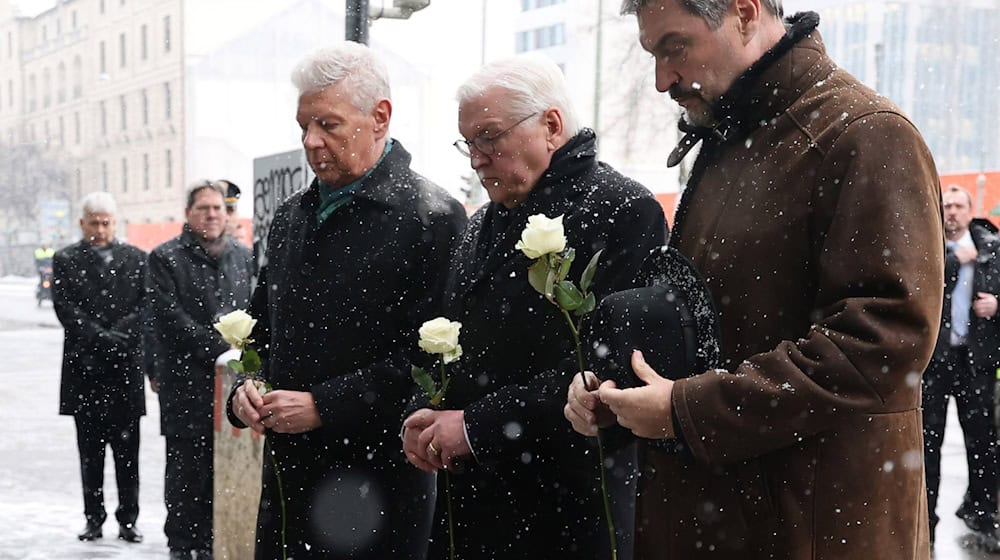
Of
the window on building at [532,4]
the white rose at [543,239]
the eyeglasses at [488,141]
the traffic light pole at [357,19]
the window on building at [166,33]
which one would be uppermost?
the window on building at [532,4]

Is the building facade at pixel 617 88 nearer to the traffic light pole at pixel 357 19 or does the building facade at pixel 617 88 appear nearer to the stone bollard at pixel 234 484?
the traffic light pole at pixel 357 19

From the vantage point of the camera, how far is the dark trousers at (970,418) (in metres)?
7.22

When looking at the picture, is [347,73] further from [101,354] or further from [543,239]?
[101,354]

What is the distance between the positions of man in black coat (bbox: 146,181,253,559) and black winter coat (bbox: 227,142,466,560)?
10.5ft

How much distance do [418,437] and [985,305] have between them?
204 inches

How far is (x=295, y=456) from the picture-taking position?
3.46 meters

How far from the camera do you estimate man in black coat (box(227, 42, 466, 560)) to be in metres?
3.37

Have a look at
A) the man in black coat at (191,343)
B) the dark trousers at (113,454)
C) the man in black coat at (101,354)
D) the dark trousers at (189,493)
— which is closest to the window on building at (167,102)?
the man in black coat at (101,354)

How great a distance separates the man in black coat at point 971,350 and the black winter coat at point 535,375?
188 inches

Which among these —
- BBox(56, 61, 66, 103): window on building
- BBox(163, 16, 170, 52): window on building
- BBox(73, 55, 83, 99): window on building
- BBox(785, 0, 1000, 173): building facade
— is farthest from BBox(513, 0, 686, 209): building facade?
BBox(56, 61, 66, 103): window on building

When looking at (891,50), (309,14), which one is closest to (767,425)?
(891,50)

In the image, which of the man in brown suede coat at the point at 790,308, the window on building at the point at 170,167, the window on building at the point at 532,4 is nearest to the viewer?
the man in brown suede coat at the point at 790,308

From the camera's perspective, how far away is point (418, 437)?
296 cm

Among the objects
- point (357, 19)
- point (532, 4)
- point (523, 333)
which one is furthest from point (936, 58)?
point (532, 4)
